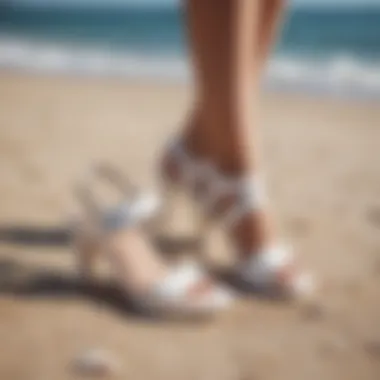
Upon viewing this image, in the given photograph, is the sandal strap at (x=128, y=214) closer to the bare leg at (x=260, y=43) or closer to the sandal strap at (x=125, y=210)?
the sandal strap at (x=125, y=210)

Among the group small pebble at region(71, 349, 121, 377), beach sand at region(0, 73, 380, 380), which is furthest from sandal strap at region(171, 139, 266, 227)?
small pebble at region(71, 349, 121, 377)

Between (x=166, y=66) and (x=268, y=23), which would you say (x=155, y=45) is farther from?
(x=268, y=23)

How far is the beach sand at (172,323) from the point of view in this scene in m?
1.10

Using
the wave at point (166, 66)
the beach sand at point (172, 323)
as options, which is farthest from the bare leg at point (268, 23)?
the wave at point (166, 66)

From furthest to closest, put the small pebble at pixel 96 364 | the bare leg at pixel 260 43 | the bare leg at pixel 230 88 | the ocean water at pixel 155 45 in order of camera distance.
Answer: the ocean water at pixel 155 45 → the bare leg at pixel 260 43 → the bare leg at pixel 230 88 → the small pebble at pixel 96 364

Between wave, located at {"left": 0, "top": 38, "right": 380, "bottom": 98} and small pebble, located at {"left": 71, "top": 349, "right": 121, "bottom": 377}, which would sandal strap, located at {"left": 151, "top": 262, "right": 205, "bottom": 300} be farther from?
wave, located at {"left": 0, "top": 38, "right": 380, "bottom": 98}

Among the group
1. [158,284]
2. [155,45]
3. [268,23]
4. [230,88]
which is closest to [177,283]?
[158,284]

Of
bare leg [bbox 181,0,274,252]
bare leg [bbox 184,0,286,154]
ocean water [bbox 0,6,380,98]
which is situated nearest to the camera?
bare leg [bbox 181,0,274,252]

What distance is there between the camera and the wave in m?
2.78

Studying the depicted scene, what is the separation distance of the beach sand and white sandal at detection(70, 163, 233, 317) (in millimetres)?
21

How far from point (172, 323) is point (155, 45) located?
2.15 meters

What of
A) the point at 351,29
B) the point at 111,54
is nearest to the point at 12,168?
the point at 111,54

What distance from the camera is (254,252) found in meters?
1.30

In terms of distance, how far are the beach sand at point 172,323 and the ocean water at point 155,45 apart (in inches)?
16.1
